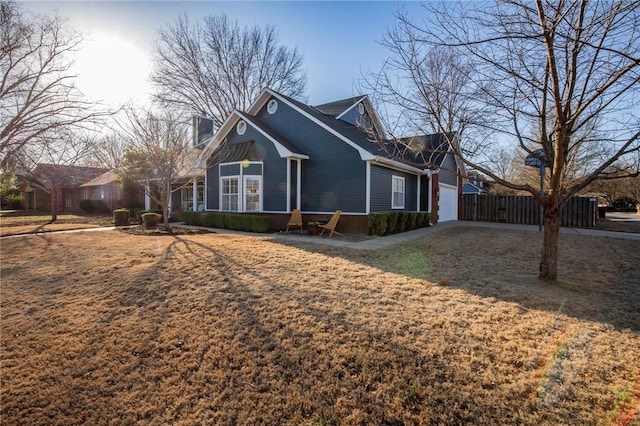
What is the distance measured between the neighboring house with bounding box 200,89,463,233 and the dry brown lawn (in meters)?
6.43

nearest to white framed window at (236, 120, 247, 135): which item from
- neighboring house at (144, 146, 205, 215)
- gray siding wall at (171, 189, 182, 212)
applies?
neighboring house at (144, 146, 205, 215)

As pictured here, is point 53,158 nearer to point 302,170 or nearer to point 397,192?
point 302,170

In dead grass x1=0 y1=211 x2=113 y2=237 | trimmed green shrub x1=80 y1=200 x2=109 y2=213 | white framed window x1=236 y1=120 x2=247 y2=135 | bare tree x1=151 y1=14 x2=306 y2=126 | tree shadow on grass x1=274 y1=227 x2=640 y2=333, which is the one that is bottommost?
tree shadow on grass x1=274 y1=227 x2=640 y2=333

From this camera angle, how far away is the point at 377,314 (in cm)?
389

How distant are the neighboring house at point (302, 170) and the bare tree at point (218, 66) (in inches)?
401

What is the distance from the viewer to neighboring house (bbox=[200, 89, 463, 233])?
1214 cm

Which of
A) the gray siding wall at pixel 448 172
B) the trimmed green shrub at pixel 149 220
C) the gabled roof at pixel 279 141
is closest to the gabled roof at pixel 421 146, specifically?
the gabled roof at pixel 279 141

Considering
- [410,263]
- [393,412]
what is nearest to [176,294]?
[393,412]

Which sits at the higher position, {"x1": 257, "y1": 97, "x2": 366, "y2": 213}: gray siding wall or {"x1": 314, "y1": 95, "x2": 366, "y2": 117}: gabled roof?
{"x1": 314, "y1": 95, "x2": 366, "y2": 117}: gabled roof

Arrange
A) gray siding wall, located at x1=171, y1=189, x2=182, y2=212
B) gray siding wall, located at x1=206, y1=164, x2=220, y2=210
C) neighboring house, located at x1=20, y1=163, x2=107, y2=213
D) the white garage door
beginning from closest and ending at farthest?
gray siding wall, located at x1=206, y1=164, x2=220, y2=210 → the white garage door → gray siding wall, located at x1=171, y1=189, x2=182, y2=212 → neighboring house, located at x1=20, y1=163, x2=107, y2=213

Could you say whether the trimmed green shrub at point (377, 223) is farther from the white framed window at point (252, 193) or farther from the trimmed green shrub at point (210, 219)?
the trimmed green shrub at point (210, 219)

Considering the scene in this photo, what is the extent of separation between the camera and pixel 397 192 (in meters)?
14.4

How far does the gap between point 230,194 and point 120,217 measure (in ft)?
19.5

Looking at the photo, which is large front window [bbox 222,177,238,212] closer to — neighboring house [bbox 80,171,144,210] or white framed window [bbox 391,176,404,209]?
white framed window [bbox 391,176,404,209]
